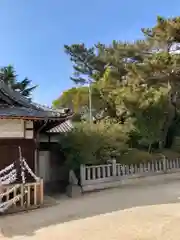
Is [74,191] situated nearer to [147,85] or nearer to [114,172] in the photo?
[114,172]

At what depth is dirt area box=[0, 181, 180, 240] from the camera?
5945 millimetres

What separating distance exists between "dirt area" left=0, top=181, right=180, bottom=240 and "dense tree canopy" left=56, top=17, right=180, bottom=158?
4881mm

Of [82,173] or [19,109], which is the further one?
[82,173]

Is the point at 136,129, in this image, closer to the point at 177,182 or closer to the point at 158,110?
the point at 158,110

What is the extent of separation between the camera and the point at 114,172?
→ 39.7 feet

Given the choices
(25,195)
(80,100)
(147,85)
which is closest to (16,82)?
(80,100)

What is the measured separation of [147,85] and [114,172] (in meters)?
7.42

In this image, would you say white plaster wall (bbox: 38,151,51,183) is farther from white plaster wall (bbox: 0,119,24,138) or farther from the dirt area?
white plaster wall (bbox: 0,119,24,138)

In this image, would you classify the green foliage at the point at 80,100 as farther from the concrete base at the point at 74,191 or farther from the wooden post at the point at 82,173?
the concrete base at the point at 74,191

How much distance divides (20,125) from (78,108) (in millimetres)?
11609

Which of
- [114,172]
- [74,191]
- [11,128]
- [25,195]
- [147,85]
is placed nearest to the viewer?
[25,195]

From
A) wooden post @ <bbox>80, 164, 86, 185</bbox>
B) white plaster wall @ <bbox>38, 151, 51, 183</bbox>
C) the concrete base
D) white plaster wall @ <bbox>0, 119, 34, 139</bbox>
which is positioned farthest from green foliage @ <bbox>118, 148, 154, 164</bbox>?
white plaster wall @ <bbox>0, 119, 34, 139</bbox>

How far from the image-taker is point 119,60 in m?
22.5

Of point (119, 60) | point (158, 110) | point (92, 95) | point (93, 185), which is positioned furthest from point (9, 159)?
point (119, 60)
